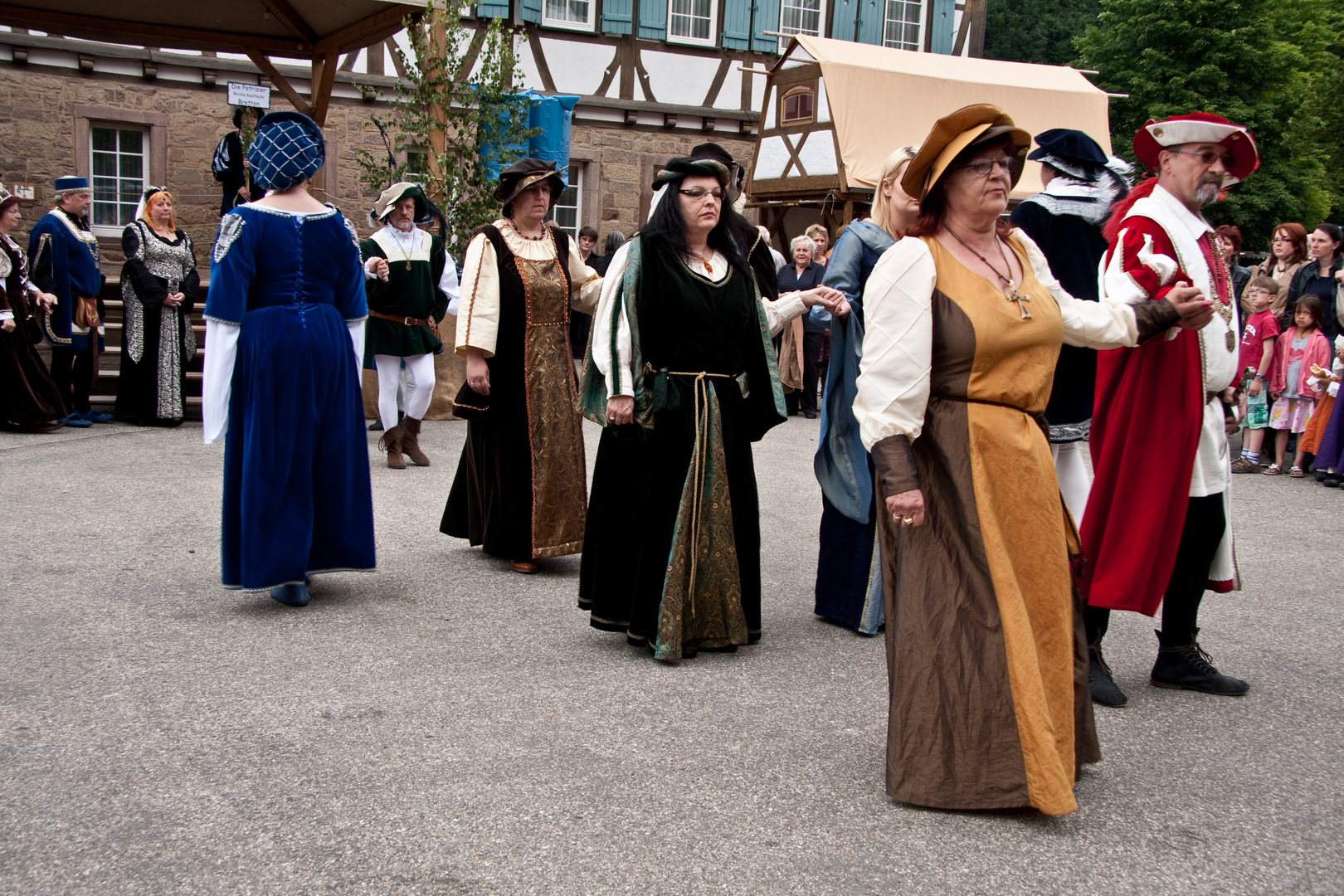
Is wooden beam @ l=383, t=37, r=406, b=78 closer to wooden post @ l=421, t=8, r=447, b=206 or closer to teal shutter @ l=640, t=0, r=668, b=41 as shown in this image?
teal shutter @ l=640, t=0, r=668, b=41

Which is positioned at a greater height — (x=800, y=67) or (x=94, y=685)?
(x=800, y=67)

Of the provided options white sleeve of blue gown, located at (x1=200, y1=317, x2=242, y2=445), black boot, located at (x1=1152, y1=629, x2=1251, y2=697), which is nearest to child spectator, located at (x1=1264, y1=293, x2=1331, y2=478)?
black boot, located at (x1=1152, y1=629, x2=1251, y2=697)

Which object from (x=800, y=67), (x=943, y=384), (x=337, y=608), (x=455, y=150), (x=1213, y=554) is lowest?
(x=337, y=608)

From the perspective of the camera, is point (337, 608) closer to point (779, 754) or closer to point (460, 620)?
point (460, 620)

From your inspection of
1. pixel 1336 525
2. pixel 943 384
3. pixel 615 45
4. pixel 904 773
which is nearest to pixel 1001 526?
pixel 943 384

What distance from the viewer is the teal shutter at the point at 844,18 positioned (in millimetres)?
19297

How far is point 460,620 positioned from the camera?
194 inches

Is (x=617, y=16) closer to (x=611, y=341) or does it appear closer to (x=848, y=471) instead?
(x=848, y=471)

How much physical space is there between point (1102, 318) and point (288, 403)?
3260 millimetres

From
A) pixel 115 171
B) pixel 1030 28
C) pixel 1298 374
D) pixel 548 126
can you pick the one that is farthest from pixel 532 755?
pixel 1030 28

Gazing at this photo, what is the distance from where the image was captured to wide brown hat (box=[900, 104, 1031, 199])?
3051mm

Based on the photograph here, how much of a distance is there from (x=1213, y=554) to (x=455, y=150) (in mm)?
8768

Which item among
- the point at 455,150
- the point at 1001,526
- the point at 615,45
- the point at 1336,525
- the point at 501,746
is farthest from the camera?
the point at 615,45

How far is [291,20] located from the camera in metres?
10.0
